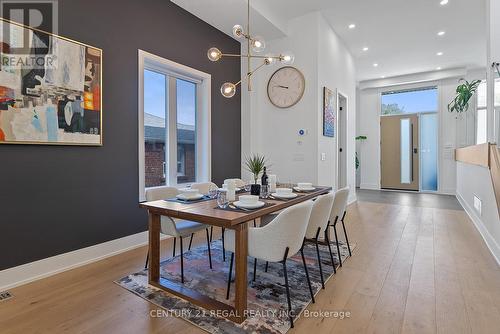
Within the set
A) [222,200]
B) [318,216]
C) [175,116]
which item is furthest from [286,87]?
[222,200]

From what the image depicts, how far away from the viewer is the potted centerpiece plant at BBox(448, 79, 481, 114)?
6.63m

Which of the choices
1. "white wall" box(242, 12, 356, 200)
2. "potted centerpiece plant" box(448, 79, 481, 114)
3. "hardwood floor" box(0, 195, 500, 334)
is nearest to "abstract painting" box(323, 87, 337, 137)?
"white wall" box(242, 12, 356, 200)

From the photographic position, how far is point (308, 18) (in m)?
4.57

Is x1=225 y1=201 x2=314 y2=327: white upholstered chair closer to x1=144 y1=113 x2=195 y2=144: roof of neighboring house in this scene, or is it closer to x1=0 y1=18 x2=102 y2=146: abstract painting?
x1=0 y1=18 x2=102 y2=146: abstract painting

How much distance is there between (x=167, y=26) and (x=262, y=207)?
302 centimetres

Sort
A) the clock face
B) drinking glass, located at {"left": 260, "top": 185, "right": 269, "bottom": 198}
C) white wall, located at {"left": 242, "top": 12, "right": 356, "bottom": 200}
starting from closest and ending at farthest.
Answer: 1. drinking glass, located at {"left": 260, "top": 185, "right": 269, "bottom": 198}
2. white wall, located at {"left": 242, "top": 12, "right": 356, "bottom": 200}
3. the clock face

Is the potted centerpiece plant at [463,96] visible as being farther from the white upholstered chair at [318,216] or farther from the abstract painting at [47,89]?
the abstract painting at [47,89]

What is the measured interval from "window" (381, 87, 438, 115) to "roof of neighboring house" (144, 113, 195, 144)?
6.88 meters

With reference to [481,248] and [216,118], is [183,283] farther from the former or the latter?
[481,248]

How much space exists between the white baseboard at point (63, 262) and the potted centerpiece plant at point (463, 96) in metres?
7.84

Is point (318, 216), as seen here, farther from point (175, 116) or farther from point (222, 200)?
point (175, 116)

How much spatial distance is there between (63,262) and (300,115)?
3.81m

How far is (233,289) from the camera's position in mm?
2287

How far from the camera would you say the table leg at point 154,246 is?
2.35 metres
